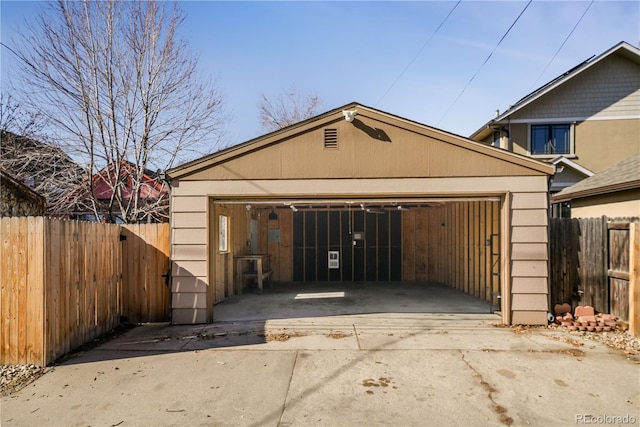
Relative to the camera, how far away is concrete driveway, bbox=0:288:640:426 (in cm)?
332

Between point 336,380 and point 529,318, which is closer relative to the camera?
point 336,380

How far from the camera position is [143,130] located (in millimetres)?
10039

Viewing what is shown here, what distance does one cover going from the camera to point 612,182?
8461 millimetres

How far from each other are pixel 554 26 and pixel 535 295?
7.06m

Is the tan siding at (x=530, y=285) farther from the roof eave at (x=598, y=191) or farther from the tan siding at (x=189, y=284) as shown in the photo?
the tan siding at (x=189, y=284)

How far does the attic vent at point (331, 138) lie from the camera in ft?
21.5

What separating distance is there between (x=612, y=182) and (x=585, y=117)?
23.8 feet

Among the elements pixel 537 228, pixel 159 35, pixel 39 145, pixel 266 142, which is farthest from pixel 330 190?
pixel 39 145

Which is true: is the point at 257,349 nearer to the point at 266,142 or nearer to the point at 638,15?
the point at 266,142

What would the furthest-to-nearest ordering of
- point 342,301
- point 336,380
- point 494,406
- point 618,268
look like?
point 342,301 < point 618,268 < point 336,380 < point 494,406

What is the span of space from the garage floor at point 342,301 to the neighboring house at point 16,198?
480cm

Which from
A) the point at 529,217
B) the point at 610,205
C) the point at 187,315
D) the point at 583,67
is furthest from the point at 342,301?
the point at 583,67

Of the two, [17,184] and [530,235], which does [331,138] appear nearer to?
[530,235]

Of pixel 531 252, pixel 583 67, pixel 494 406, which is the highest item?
pixel 583 67
